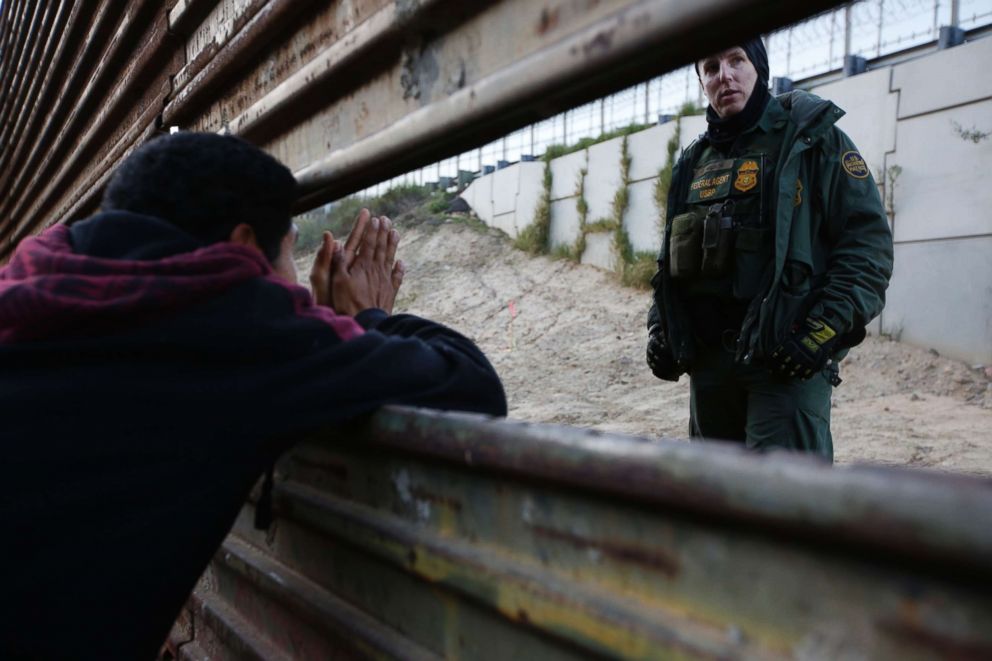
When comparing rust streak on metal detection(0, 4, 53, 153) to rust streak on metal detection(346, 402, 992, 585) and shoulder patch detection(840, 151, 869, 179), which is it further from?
rust streak on metal detection(346, 402, 992, 585)

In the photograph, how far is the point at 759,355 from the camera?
286 centimetres

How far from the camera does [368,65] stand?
1822 mm

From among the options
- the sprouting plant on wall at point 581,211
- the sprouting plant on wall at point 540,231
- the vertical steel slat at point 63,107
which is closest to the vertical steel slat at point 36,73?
the vertical steel slat at point 63,107

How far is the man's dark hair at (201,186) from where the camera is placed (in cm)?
146

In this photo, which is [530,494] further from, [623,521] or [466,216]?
[466,216]

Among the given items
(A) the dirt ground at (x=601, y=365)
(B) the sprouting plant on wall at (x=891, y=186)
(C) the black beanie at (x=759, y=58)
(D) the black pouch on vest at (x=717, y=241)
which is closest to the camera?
(D) the black pouch on vest at (x=717, y=241)

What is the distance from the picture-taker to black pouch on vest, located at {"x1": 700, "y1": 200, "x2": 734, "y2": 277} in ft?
9.99

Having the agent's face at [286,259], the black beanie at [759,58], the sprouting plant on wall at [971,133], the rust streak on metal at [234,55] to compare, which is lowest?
the agent's face at [286,259]

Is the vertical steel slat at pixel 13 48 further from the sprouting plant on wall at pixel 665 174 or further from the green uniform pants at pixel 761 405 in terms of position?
the sprouting plant on wall at pixel 665 174

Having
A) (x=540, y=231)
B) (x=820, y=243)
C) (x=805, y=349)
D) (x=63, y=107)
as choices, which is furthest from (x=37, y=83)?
(x=540, y=231)

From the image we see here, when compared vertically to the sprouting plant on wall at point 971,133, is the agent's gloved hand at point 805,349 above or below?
below

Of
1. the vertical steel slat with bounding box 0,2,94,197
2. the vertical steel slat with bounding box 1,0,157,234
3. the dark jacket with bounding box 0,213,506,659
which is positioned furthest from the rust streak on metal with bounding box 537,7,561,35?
the vertical steel slat with bounding box 0,2,94,197

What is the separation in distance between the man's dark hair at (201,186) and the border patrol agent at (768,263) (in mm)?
1831

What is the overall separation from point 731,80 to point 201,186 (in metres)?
2.17
